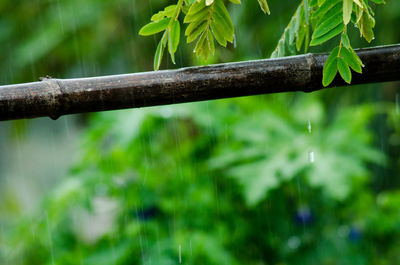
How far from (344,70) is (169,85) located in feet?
0.85

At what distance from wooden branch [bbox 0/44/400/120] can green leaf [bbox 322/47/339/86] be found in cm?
4

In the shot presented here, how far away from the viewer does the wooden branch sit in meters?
0.67

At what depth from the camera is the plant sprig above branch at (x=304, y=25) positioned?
26.6 inches

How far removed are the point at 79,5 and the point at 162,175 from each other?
1.57 metres

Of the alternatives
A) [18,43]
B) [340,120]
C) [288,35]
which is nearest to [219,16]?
[288,35]

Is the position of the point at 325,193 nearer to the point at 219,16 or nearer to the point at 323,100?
the point at 323,100

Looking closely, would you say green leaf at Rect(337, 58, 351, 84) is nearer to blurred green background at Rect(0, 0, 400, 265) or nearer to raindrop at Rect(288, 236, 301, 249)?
blurred green background at Rect(0, 0, 400, 265)

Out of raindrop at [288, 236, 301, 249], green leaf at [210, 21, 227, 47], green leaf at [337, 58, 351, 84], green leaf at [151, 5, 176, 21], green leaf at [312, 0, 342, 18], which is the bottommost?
raindrop at [288, 236, 301, 249]

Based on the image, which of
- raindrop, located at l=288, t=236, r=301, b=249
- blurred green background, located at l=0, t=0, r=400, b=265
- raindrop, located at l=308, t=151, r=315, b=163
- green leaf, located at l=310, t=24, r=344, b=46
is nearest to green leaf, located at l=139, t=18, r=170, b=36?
green leaf, located at l=310, t=24, r=344, b=46

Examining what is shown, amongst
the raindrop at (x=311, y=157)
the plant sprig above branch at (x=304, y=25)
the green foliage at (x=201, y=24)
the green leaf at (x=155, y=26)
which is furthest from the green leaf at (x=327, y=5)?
the raindrop at (x=311, y=157)

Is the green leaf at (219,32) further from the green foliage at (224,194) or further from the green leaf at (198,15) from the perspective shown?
the green foliage at (224,194)

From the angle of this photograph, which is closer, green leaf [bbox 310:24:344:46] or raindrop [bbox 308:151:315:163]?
green leaf [bbox 310:24:344:46]

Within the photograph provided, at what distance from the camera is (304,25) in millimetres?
836

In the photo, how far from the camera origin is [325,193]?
6.49 ft
